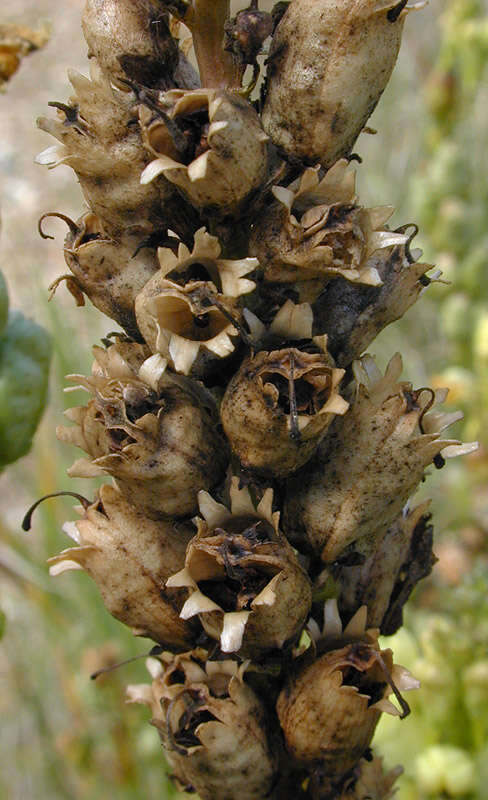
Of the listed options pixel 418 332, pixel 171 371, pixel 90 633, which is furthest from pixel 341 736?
pixel 418 332

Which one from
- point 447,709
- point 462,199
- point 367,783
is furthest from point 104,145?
point 462,199

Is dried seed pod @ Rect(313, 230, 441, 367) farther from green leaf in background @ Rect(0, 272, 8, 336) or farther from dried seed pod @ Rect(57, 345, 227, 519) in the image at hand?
green leaf in background @ Rect(0, 272, 8, 336)

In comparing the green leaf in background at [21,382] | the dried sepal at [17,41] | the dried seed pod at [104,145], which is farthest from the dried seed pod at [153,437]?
the dried sepal at [17,41]

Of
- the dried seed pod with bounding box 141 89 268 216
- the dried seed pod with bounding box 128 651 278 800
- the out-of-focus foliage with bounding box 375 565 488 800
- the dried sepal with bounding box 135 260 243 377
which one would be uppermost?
the dried seed pod with bounding box 141 89 268 216

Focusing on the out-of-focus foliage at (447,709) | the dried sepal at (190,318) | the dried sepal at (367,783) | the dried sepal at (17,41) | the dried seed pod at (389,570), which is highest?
the dried sepal at (17,41)

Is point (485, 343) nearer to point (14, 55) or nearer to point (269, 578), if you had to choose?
point (14, 55)

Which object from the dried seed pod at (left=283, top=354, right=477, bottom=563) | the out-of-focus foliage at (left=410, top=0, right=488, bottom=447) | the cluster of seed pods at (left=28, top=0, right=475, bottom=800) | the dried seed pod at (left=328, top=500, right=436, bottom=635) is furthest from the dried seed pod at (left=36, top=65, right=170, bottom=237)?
the out-of-focus foliage at (left=410, top=0, right=488, bottom=447)

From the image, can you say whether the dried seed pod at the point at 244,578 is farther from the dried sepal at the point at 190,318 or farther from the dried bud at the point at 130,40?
the dried bud at the point at 130,40
